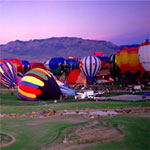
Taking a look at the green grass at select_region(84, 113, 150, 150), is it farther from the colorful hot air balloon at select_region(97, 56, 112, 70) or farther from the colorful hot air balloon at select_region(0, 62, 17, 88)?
the colorful hot air balloon at select_region(97, 56, 112, 70)

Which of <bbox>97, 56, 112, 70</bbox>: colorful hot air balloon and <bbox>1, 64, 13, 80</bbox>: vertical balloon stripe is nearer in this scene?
<bbox>1, 64, 13, 80</bbox>: vertical balloon stripe

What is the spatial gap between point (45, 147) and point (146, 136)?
163 inches

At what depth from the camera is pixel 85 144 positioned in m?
9.80

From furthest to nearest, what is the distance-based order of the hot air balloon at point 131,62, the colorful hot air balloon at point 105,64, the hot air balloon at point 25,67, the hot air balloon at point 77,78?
the hot air balloon at point 25,67
the colorful hot air balloon at point 105,64
the hot air balloon at point 77,78
the hot air balloon at point 131,62

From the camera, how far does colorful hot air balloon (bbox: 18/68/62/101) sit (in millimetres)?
23844

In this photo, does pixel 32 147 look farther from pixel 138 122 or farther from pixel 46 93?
pixel 46 93

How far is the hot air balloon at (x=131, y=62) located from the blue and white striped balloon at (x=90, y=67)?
397cm

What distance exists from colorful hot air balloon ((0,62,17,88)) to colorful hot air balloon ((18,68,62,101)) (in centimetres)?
1423

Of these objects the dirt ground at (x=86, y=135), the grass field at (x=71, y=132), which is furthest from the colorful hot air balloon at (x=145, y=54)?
the dirt ground at (x=86, y=135)

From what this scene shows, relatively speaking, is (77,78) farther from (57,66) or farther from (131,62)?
(57,66)

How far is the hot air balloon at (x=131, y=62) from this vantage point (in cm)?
3960

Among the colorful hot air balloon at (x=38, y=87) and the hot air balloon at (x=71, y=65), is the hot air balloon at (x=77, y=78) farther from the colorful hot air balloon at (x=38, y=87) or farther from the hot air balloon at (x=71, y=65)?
the colorful hot air balloon at (x=38, y=87)

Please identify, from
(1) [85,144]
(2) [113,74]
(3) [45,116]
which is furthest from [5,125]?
(2) [113,74]

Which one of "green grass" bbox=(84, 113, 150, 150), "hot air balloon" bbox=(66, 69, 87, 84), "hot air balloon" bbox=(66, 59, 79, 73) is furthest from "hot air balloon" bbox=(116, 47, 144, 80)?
"green grass" bbox=(84, 113, 150, 150)
